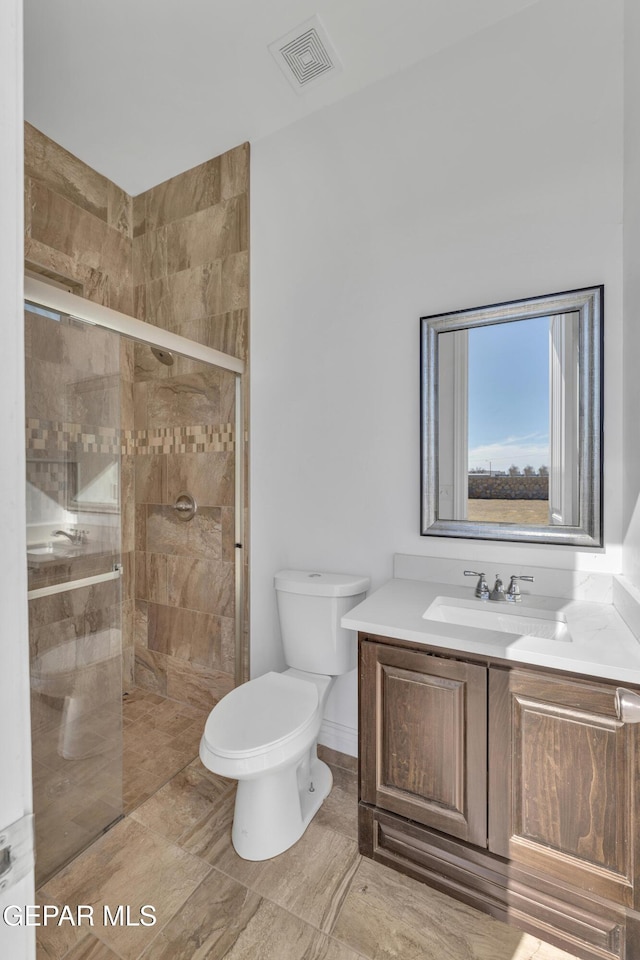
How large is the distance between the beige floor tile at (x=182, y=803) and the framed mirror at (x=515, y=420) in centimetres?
134

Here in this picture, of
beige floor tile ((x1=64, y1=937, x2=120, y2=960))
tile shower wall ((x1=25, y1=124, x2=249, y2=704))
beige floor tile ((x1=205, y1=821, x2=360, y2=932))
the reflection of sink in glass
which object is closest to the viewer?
beige floor tile ((x1=64, y1=937, x2=120, y2=960))

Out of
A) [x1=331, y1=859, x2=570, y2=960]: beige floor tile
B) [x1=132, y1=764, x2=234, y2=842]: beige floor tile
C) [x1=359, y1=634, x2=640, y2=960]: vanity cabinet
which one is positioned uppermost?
[x1=359, y1=634, x2=640, y2=960]: vanity cabinet

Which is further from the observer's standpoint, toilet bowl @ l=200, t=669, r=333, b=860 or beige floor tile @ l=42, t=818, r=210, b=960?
toilet bowl @ l=200, t=669, r=333, b=860

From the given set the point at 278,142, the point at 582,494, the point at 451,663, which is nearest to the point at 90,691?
the point at 451,663

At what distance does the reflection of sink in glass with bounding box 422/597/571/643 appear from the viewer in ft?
4.56

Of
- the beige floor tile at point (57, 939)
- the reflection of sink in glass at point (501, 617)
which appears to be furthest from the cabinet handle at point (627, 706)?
the beige floor tile at point (57, 939)

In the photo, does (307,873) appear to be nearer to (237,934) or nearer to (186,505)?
(237,934)

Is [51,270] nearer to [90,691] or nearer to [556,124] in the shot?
[90,691]

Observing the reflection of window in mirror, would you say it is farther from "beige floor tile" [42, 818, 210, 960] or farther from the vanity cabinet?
"beige floor tile" [42, 818, 210, 960]

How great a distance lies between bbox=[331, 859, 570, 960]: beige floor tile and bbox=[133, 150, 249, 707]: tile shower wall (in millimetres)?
1128

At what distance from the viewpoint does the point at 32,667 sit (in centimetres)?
137

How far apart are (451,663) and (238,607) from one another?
122 cm

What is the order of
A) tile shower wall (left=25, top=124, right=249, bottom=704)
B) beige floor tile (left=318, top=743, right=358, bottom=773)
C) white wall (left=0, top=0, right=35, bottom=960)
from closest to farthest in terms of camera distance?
white wall (left=0, top=0, right=35, bottom=960) < beige floor tile (left=318, top=743, right=358, bottom=773) < tile shower wall (left=25, top=124, right=249, bottom=704)

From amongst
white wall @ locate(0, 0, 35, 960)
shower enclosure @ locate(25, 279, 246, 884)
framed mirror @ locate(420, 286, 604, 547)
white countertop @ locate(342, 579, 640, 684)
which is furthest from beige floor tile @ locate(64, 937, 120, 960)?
framed mirror @ locate(420, 286, 604, 547)
